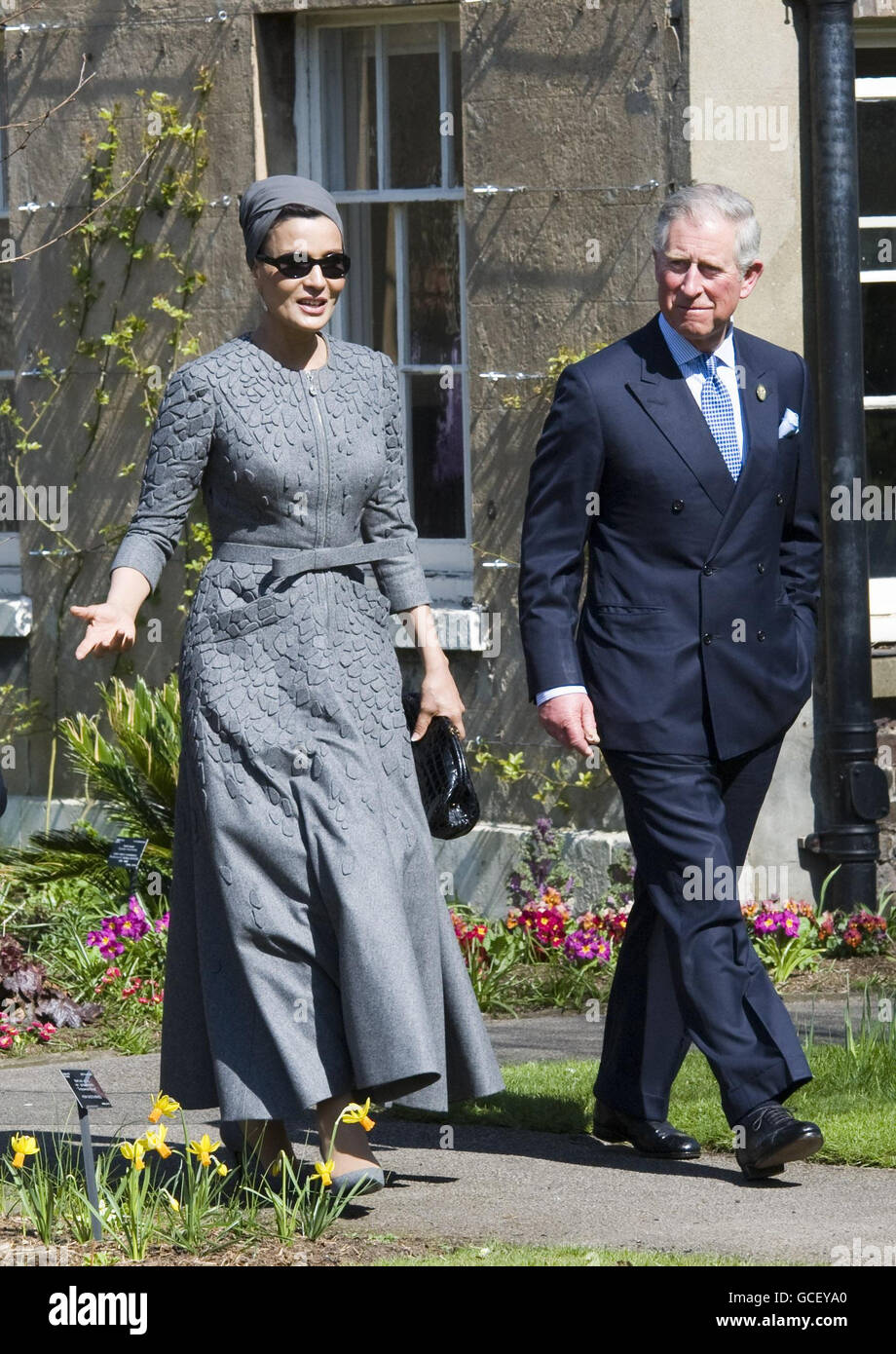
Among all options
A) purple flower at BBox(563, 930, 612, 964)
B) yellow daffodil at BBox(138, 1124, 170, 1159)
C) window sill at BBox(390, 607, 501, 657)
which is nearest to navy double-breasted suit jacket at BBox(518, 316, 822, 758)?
yellow daffodil at BBox(138, 1124, 170, 1159)

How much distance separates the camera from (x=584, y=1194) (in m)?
4.75

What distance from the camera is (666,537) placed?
16.4 ft

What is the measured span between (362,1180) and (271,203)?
2.09 m

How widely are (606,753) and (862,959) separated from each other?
2.89 metres

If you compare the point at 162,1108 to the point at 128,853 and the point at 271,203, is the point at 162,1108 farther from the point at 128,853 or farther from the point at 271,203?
the point at 128,853

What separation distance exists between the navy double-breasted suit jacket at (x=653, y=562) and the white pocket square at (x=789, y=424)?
0.24ft

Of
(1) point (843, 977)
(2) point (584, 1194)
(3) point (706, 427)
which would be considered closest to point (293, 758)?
(2) point (584, 1194)

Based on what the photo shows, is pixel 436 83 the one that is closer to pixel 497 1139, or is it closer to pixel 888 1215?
pixel 497 1139

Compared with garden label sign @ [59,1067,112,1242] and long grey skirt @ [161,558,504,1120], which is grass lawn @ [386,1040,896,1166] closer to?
long grey skirt @ [161,558,504,1120]

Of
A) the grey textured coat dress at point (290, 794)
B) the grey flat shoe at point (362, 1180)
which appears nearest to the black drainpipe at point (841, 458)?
the grey textured coat dress at point (290, 794)

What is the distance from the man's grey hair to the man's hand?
105 centimetres

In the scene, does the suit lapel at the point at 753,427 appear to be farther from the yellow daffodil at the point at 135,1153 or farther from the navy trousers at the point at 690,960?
the yellow daffodil at the point at 135,1153

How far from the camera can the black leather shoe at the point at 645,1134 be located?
508cm

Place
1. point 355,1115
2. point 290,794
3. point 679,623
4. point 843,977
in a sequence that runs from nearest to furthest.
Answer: point 355,1115
point 290,794
point 679,623
point 843,977
